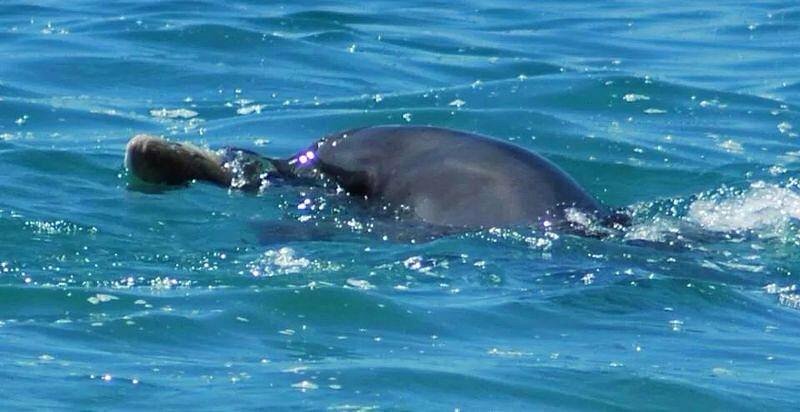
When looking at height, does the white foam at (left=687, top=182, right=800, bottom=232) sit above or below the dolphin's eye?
below

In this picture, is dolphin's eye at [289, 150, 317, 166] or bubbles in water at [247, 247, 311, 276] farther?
dolphin's eye at [289, 150, 317, 166]

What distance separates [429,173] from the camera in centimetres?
793

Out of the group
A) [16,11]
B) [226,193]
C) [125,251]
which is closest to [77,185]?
[226,193]

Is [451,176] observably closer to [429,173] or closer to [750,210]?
[429,173]

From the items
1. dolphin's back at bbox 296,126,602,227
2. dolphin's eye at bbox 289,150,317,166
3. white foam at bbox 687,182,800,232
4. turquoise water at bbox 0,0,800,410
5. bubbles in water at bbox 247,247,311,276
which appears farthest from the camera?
dolphin's eye at bbox 289,150,317,166

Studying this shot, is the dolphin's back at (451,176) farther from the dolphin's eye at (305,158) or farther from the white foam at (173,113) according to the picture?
the white foam at (173,113)

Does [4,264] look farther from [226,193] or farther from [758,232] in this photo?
[758,232]

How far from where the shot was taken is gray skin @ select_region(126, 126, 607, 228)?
25.1ft

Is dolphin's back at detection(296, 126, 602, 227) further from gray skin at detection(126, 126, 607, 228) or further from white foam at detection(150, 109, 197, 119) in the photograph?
white foam at detection(150, 109, 197, 119)

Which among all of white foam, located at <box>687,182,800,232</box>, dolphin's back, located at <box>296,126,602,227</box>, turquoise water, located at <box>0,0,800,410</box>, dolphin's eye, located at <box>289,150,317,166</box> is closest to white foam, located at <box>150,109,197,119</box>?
turquoise water, located at <box>0,0,800,410</box>

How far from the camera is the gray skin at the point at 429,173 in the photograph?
7645mm

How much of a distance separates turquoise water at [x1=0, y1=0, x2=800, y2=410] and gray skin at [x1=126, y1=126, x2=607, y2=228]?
0.13 m

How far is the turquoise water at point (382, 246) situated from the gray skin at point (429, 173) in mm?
134

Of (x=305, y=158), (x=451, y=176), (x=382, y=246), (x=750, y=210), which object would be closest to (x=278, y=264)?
(x=382, y=246)
